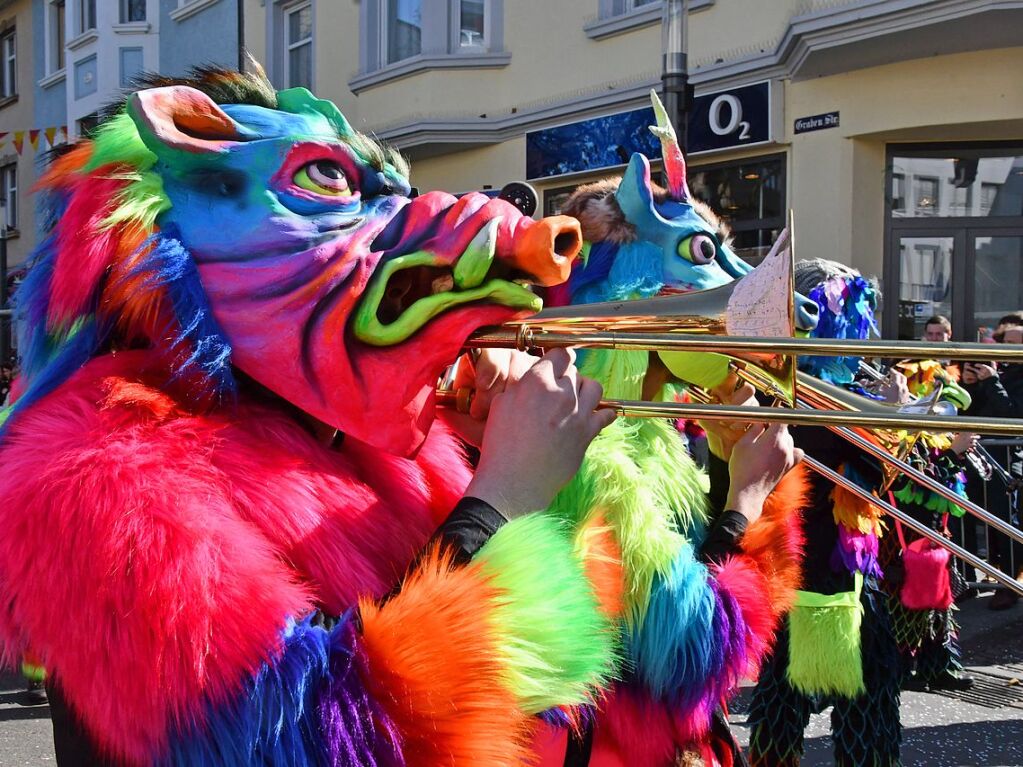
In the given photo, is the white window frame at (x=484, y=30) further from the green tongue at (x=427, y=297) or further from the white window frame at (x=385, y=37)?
the green tongue at (x=427, y=297)

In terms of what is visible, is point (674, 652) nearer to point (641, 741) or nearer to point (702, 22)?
point (641, 741)

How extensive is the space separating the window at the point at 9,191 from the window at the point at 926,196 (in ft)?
54.3

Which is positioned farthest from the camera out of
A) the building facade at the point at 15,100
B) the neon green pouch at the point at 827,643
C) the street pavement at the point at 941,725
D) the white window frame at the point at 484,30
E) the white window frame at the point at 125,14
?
the building facade at the point at 15,100

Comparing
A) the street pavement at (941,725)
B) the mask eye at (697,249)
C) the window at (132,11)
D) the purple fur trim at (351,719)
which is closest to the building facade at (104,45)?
the window at (132,11)

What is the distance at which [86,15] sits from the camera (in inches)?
694

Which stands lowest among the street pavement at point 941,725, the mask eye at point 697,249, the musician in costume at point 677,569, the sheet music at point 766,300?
the street pavement at point 941,725

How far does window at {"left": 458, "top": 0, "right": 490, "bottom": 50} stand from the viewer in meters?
11.8

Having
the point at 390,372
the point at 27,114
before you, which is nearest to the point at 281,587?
the point at 390,372

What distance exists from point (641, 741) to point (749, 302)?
0.78 m

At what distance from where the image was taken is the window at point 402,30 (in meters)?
12.2

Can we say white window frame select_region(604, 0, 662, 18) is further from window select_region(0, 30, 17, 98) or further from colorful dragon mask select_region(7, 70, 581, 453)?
window select_region(0, 30, 17, 98)

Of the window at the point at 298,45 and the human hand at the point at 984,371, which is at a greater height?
the window at the point at 298,45

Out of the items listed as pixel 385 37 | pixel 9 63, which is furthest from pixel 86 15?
pixel 385 37

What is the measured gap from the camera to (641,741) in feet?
5.70
